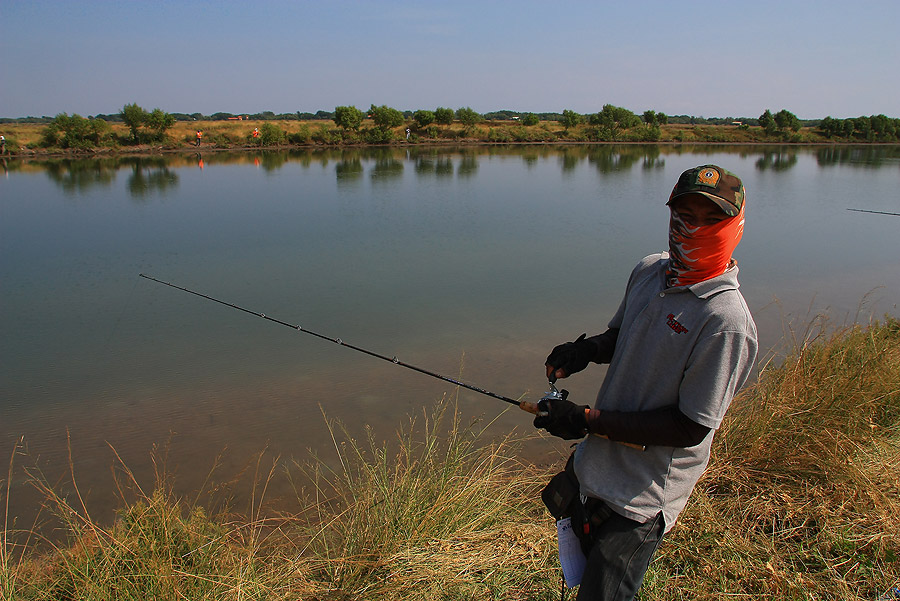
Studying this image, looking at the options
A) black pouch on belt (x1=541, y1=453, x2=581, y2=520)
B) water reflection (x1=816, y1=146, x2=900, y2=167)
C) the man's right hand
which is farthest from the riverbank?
black pouch on belt (x1=541, y1=453, x2=581, y2=520)

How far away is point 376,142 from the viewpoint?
5247cm

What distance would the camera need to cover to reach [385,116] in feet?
185

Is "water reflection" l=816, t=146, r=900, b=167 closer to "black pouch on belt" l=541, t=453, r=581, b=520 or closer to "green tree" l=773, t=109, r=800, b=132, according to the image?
"green tree" l=773, t=109, r=800, b=132

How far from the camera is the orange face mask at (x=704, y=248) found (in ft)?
4.65

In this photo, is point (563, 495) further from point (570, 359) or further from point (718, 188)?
point (718, 188)

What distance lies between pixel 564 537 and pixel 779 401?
1.89 meters

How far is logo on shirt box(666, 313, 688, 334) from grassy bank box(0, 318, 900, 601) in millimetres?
1165

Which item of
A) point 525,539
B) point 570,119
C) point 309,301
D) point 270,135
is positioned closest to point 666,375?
point 525,539

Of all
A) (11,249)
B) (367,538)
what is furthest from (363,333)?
(11,249)

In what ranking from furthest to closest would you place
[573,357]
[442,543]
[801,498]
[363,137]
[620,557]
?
[363,137]
[801,498]
[442,543]
[573,357]
[620,557]

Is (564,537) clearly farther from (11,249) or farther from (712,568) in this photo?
(11,249)

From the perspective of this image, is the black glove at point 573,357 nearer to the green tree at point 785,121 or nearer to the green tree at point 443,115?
the green tree at point 443,115

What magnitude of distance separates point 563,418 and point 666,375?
31 cm

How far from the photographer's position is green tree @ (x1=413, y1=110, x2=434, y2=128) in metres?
61.4
